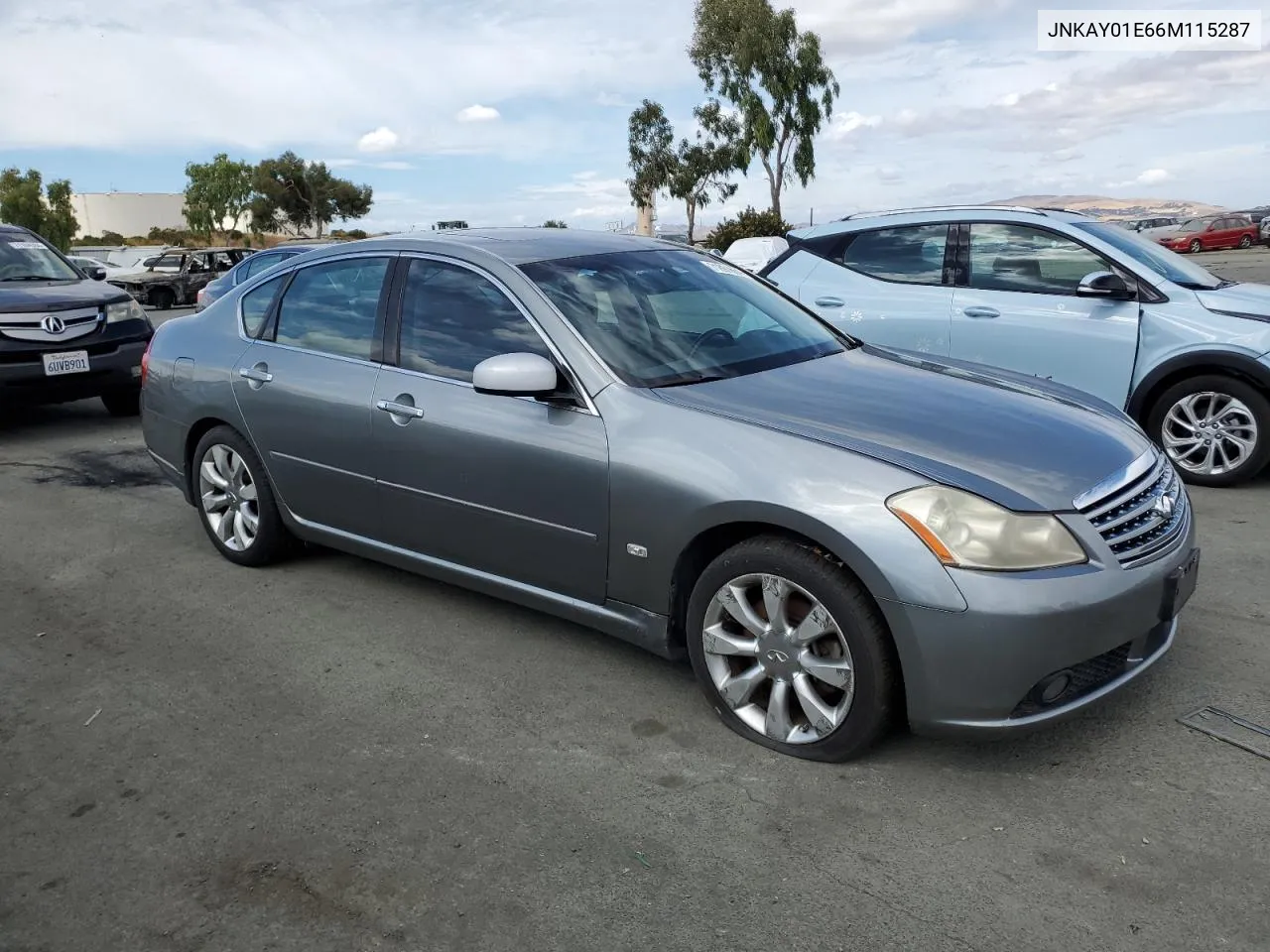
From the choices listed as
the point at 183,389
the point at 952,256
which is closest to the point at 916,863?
the point at 183,389

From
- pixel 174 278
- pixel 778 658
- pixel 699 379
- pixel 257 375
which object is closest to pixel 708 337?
pixel 699 379

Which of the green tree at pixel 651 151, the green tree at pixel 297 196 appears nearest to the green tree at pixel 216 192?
the green tree at pixel 297 196

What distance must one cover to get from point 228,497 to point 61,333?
4.30m

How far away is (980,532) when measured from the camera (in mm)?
3021

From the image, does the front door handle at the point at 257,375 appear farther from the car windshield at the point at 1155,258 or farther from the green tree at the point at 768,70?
the green tree at the point at 768,70

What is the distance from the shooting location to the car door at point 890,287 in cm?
723

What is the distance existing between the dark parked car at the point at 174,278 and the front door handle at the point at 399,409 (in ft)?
84.2

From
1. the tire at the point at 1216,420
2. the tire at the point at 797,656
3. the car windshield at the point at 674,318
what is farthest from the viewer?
the tire at the point at 1216,420

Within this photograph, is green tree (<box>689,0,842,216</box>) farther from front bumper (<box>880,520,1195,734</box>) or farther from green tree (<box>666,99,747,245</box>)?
front bumper (<box>880,520,1195,734</box>)

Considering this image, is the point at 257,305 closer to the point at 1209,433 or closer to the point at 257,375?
the point at 257,375

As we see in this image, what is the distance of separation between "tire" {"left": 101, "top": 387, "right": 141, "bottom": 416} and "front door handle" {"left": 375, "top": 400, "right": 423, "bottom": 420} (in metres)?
6.03

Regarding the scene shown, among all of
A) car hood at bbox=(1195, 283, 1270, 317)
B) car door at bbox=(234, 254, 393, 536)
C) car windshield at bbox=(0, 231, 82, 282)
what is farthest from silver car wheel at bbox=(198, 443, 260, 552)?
car hood at bbox=(1195, 283, 1270, 317)

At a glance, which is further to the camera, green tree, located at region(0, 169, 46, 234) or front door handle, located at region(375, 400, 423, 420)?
green tree, located at region(0, 169, 46, 234)

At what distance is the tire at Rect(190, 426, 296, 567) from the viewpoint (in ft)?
16.7
